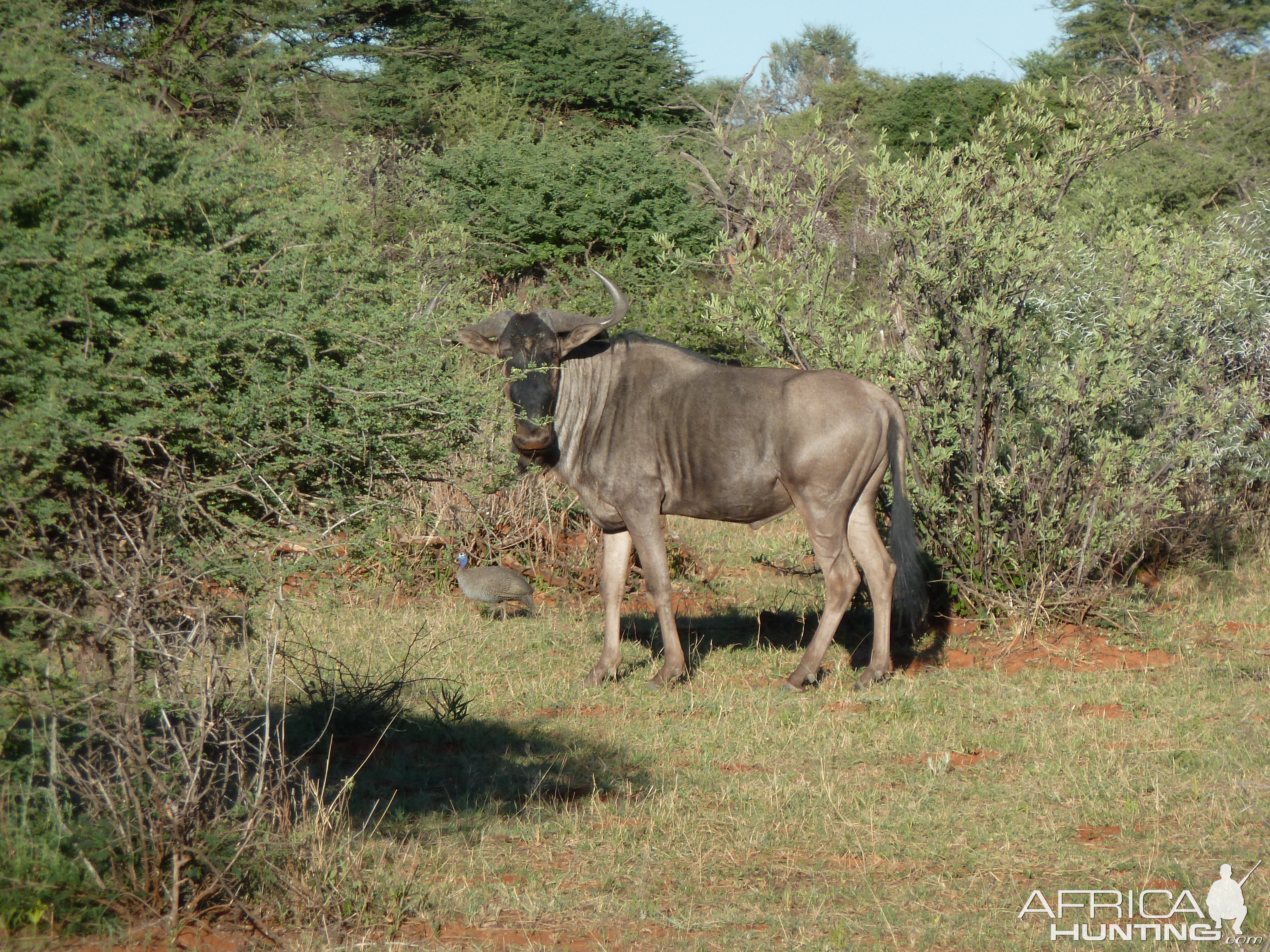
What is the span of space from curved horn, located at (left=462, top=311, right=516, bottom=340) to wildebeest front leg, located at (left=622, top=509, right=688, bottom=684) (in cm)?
135

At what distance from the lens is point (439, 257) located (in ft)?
42.4

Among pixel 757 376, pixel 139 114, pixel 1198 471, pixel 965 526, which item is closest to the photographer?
pixel 139 114

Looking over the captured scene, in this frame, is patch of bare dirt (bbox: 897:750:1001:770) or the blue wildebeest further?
the blue wildebeest

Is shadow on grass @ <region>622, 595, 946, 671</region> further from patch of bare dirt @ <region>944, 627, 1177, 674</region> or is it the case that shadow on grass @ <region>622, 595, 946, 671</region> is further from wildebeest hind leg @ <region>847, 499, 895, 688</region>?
wildebeest hind leg @ <region>847, 499, 895, 688</region>

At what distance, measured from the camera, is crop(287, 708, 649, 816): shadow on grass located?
5434 millimetres

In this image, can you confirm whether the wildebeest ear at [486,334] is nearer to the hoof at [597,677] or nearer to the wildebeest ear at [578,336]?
the wildebeest ear at [578,336]

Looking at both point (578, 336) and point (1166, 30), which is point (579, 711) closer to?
point (578, 336)

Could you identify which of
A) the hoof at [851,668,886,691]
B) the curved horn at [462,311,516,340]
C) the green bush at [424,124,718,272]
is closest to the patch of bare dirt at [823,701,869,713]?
the hoof at [851,668,886,691]

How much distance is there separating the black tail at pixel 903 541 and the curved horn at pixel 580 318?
5.83ft

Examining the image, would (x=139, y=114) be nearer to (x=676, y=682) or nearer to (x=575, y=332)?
(x=575, y=332)

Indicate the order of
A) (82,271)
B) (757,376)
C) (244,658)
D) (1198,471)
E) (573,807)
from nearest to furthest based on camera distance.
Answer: (82,271), (244,658), (573,807), (757,376), (1198,471)

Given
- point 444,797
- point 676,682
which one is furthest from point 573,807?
→ point 676,682

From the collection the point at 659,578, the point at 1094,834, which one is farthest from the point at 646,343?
the point at 1094,834

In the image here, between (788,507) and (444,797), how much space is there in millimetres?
2979
